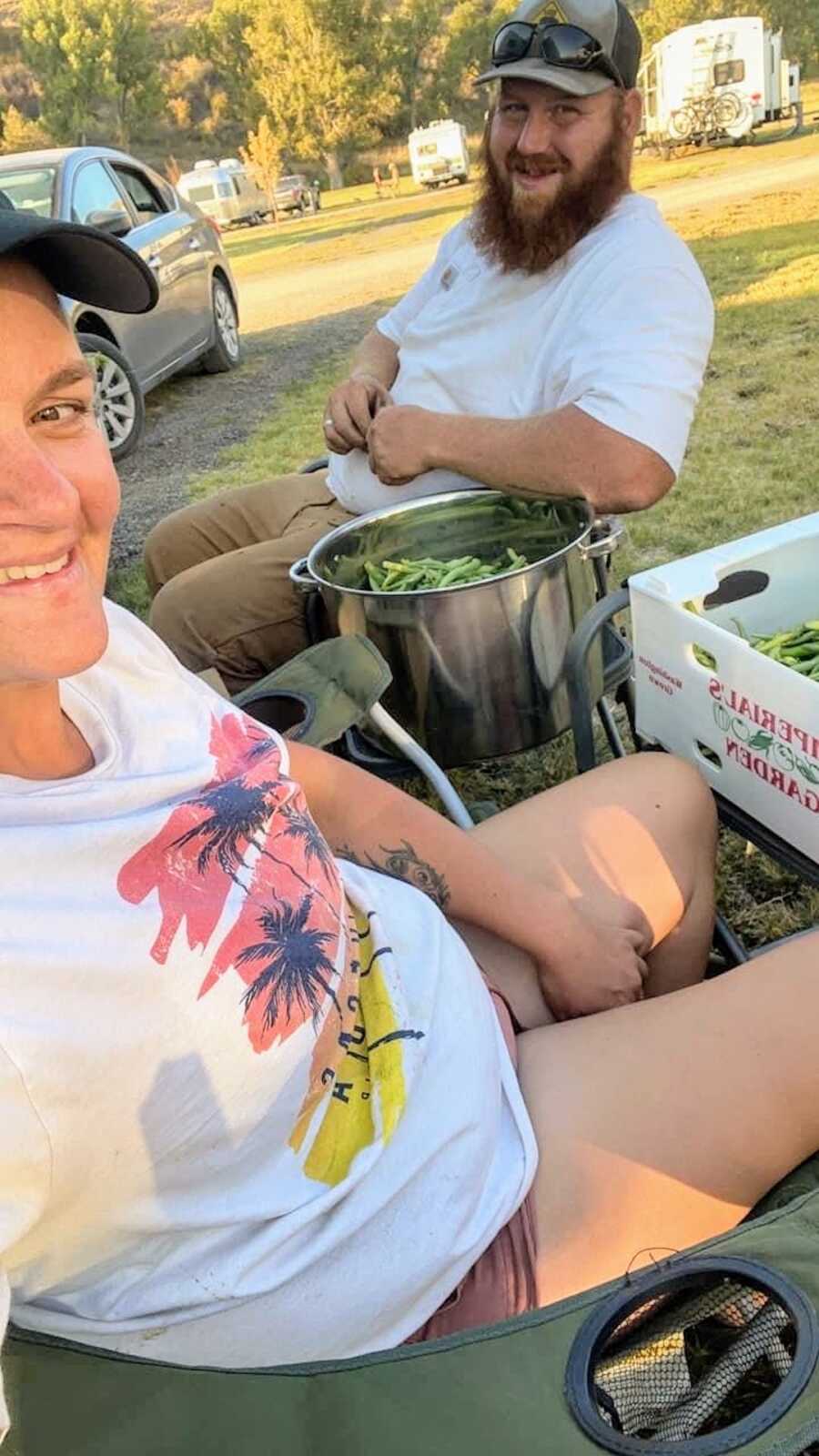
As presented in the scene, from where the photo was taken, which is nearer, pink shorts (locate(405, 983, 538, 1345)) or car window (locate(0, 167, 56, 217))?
pink shorts (locate(405, 983, 538, 1345))

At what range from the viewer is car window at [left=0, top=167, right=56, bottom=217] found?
6688 millimetres

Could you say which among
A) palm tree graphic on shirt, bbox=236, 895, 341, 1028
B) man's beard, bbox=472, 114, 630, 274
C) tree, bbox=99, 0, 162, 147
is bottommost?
palm tree graphic on shirt, bbox=236, 895, 341, 1028

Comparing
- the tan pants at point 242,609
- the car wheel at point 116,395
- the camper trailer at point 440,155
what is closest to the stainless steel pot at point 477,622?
the tan pants at point 242,609

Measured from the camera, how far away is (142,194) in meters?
8.10

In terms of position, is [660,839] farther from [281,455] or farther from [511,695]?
[281,455]

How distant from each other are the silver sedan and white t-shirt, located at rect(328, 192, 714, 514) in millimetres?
3450

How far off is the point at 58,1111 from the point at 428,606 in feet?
4.72

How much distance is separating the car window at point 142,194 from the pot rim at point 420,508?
6.43m

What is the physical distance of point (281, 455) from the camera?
6.78 m

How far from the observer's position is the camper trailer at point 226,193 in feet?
111

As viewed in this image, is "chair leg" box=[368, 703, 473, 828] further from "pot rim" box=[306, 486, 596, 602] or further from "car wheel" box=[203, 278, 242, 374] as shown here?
"car wheel" box=[203, 278, 242, 374]

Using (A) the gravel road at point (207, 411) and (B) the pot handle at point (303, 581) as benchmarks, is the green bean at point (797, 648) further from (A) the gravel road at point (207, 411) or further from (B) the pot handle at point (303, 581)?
(A) the gravel road at point (207, 411)

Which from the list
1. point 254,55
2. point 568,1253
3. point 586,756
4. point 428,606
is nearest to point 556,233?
point 428,606

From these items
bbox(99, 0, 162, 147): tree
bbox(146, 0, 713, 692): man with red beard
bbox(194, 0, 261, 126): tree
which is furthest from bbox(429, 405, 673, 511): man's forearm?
bbox(194, 0, 261, 126): tree
